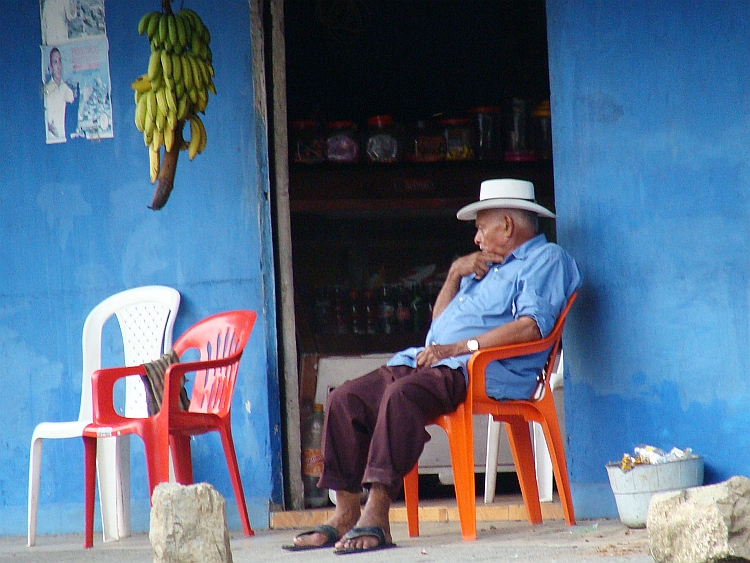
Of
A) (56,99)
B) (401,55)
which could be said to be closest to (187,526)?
(56,99)

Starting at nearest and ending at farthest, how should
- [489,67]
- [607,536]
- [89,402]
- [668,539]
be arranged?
1. [668,539]
2. [607,536]
3. [89,402]
4. [489,67]

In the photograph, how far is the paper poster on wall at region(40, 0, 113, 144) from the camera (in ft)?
16.0

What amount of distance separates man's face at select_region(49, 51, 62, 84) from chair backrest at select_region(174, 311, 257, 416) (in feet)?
4.75

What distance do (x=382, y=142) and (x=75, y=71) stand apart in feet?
5.81

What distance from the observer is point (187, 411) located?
4.09m

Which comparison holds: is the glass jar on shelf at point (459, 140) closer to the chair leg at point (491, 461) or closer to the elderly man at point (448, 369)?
the elderly man at point (448, 369)

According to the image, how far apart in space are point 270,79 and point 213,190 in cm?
59

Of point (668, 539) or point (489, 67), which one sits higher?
point (489, 67)

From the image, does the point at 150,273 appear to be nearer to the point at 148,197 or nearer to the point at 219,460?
the point at 148,197

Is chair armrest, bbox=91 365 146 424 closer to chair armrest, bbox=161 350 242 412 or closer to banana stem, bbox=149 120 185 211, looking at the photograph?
chair armrest, bbox=161 350 242 412

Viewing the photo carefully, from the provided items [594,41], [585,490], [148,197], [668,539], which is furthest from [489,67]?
[668,539]

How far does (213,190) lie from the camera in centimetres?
473

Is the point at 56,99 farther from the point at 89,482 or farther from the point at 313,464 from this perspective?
the point at 313,464

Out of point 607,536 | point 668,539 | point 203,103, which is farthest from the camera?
point 203,103
